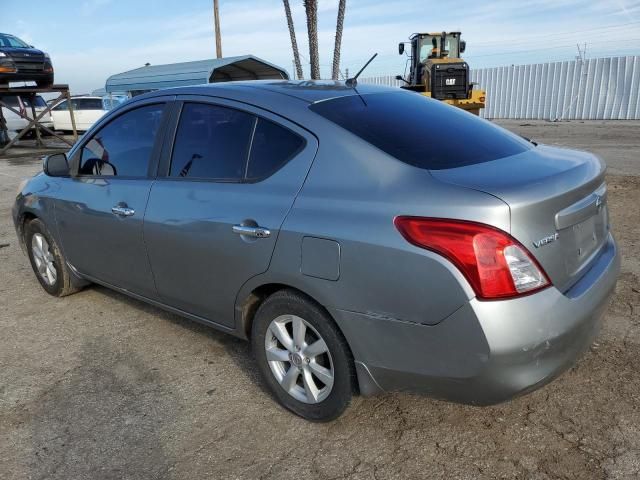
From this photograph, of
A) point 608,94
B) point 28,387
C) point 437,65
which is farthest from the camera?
point 608,94

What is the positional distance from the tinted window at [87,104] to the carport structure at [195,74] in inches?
135

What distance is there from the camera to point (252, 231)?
2.56m

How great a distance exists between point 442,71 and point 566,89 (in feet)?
41.2

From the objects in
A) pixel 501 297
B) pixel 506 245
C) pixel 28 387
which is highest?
pixel 506 245

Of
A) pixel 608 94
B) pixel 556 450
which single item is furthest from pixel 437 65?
pixel 556 450

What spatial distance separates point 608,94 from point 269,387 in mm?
26243

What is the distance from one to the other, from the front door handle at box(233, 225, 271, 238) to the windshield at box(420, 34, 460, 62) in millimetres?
16454

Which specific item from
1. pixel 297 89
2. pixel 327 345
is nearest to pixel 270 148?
pixel 297 89

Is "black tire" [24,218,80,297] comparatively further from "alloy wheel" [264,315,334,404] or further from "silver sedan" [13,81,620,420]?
"alloy wheel" [264,315,334,404]

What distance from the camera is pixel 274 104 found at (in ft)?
8.89

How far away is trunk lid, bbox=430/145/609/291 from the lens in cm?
202

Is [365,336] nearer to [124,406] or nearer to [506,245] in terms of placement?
[506,245]

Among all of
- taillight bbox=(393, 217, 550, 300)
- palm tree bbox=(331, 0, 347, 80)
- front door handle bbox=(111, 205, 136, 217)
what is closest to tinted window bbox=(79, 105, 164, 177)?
front door handle bbox=(111, 205, 136, 217)

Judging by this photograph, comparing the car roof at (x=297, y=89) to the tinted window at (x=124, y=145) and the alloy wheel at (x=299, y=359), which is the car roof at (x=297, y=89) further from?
the alloy wheel at (x=299, y=359)
